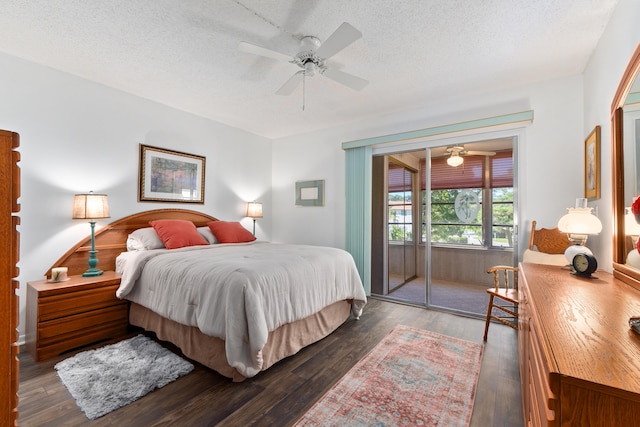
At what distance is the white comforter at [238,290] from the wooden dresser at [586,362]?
61.8 inches

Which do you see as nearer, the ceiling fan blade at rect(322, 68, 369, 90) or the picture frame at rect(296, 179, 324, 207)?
the ceiling fan blade at rect(322, 68, 369, 90)

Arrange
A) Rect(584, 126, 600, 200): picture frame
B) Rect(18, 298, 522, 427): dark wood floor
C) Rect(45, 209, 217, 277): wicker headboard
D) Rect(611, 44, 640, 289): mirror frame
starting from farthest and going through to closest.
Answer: Rect(45, 209, 217, 277): wicker headboard → Rect(584, 126, 600, 200): picture frame → Rect(18, 298, 522, 427): dark wood floor → Rect(611, 44, 640, 289): mirror frame

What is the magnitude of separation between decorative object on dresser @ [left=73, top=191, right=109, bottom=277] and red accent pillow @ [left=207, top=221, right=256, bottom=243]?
48.6 inches

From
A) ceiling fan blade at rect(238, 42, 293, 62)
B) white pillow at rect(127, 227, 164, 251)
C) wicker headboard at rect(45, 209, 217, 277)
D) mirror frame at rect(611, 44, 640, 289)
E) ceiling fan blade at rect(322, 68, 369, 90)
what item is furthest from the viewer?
white pillow at rect(127, 227, 164, 251)

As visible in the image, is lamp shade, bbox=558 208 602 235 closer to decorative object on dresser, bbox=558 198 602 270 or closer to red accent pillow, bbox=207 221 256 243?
decorative object on dresser, bbox=558 198 602 270

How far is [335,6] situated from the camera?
192 centimetres

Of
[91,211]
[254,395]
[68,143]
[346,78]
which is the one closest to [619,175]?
[346,78]

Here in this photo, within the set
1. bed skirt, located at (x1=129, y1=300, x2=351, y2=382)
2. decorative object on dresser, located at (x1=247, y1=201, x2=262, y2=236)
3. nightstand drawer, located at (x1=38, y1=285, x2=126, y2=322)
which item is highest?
decorative object on dresser, located at (x1=247, y1=201, x2=262, y2=236)

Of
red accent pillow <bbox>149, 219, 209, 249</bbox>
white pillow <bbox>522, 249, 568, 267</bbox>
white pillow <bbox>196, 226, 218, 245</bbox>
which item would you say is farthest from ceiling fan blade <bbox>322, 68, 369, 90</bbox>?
white pillow <bbox>196, 226, 218, 245</bbox>

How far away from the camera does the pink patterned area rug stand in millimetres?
1654

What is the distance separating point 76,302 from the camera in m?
2.45

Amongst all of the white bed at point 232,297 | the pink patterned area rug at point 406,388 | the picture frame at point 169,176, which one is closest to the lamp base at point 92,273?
the white bed at point 232,297

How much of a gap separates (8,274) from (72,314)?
2100 mm

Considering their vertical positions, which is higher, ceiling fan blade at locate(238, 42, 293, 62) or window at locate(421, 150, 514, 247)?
ceiling fan blade at locate(238, 42, 293, 62)
